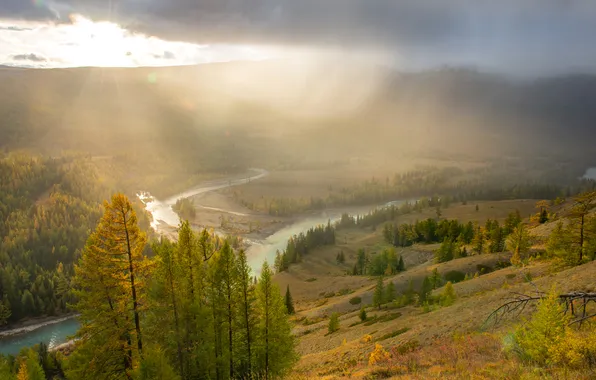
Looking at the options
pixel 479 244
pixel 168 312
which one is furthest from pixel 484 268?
pixel 168 312

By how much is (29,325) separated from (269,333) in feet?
388

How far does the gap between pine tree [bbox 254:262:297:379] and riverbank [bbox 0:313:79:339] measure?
109 m

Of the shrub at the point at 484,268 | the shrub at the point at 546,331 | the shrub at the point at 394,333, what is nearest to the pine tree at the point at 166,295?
the shrub at the point at 546,331

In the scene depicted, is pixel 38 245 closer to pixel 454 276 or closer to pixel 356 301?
pixel 356 301

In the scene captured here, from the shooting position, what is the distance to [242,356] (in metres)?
28.2

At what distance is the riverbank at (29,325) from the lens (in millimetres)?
105125

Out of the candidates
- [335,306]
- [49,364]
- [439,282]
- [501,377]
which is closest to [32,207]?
[49,364]

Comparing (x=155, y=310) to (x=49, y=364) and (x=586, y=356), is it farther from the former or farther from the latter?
(x=49, y=364)

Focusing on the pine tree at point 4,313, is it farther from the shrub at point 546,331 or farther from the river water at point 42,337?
the shrub at point 546,331

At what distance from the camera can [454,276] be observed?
270ft

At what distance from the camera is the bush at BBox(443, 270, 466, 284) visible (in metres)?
81.0

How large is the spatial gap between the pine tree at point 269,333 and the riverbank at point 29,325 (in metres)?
109

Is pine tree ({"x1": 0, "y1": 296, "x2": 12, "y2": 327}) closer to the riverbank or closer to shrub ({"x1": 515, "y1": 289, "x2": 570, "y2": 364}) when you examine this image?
the riverbank

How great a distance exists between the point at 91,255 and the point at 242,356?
13.8 m
